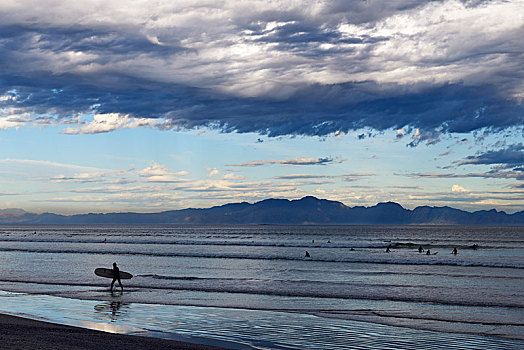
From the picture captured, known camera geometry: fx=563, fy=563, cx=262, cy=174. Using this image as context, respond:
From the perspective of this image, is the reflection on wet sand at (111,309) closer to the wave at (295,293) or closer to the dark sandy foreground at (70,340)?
the wave at (295,293)

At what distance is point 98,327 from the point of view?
731 inches

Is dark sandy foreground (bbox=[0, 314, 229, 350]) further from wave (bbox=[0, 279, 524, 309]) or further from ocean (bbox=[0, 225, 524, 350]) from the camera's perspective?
wave (bbox=[0, 279, 524, 309])

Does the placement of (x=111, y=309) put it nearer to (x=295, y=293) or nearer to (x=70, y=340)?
(x=70, y=340)

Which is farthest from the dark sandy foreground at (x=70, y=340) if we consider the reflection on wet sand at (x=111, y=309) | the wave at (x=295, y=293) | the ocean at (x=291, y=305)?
the wave at (x=295, y=293)

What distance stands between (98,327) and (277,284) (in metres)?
16.9

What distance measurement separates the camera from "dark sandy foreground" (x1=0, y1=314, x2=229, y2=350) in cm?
1454

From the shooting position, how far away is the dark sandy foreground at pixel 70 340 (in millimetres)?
14539

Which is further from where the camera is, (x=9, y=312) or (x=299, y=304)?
(x=299, y=304)

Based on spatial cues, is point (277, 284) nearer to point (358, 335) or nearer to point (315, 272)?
point (315, 272)

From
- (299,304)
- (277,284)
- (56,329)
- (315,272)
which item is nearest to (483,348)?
(299,304)

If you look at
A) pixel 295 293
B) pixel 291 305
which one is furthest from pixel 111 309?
pixel 295 293

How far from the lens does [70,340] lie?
15461mm

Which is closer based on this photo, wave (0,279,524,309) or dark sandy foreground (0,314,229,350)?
dark sandy foreground (0,314,229,350)

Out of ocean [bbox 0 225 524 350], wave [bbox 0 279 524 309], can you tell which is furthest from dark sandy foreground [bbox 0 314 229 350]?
wave [bbox 0 279 524 309]
